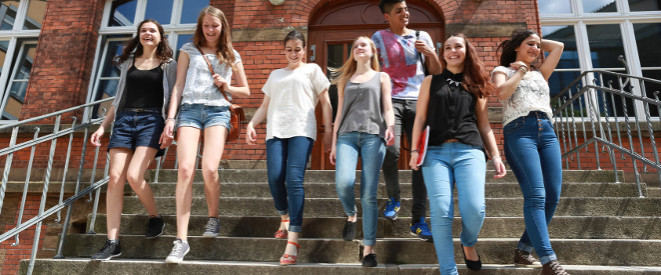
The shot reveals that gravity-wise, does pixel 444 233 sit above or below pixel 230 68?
below

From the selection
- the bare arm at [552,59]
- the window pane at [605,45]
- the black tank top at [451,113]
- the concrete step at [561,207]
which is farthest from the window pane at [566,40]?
the black tank top at [451,113]

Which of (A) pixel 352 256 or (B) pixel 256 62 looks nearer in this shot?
(A) pixel 352 256

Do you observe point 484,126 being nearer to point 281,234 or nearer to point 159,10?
point 281,234

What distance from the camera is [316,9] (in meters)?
6.34

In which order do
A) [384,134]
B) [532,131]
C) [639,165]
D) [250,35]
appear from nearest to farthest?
[532,131], [384,134], [639,165], [250,35]

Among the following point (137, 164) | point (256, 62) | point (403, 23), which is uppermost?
point (256, 62)

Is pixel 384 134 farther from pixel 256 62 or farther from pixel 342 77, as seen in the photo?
pixel 256 62

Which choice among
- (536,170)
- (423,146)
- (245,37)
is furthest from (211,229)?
(245,37)

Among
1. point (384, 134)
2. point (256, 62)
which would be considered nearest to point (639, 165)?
point (384, 134)

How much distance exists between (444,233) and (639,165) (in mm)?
4886

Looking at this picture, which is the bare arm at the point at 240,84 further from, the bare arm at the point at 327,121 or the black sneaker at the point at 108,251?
the black sneaker at the point at 108,251

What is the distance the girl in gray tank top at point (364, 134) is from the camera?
273 cm

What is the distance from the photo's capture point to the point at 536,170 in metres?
2.55

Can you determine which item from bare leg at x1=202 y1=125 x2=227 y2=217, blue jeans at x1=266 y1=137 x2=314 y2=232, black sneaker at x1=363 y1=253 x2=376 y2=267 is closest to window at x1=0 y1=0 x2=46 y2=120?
bare leg at x1=202 y1=125 x2=227 y2=217
